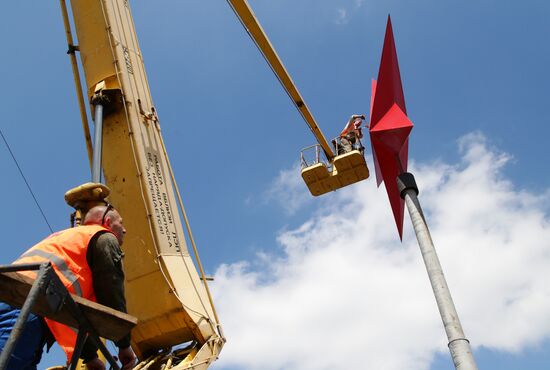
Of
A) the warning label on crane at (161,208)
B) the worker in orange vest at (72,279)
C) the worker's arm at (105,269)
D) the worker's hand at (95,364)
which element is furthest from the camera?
the warning label on crane at (161,208)

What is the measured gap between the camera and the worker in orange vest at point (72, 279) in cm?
296

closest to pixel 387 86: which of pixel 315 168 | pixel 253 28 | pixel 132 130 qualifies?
pixel 132 130

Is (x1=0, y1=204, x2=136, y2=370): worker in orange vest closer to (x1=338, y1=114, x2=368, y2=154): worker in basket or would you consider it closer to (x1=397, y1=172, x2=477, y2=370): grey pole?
(x1=397, y1=172, x2=477, y2=370): grey pole

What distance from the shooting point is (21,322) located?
7.59 feet

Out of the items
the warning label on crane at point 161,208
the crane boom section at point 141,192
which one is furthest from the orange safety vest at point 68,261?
the warning label on crane at point 161,208

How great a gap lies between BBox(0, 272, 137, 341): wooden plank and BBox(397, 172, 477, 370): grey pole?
121 inches

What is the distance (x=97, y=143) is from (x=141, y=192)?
2.42 ft

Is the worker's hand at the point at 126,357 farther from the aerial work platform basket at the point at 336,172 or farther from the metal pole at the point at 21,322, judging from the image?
the aerial work platform basket at the point at 336,172

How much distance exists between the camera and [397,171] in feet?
22.6

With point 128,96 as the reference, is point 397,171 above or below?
below

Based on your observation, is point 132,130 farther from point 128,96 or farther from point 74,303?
point 74,303

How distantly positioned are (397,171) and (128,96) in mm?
3313

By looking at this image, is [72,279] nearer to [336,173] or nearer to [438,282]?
[438,282]

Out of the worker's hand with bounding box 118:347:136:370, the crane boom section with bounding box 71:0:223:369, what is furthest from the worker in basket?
the worker's hand with bounding box 118:347:136:370
